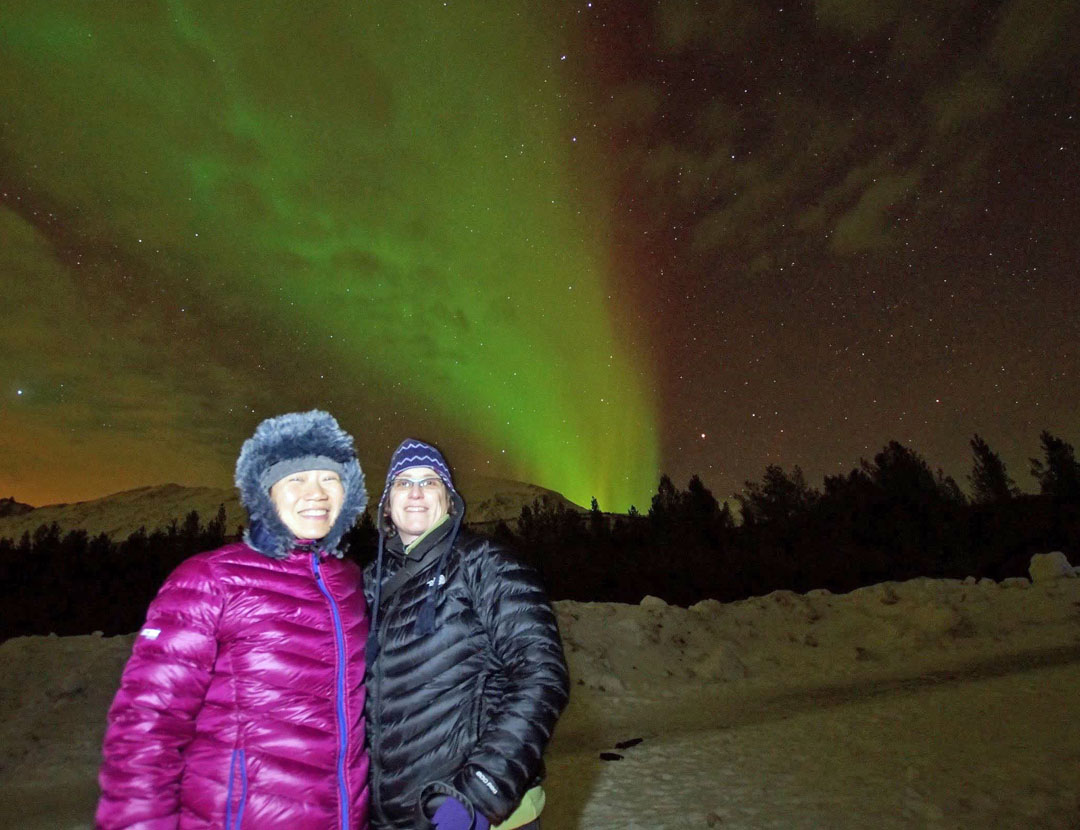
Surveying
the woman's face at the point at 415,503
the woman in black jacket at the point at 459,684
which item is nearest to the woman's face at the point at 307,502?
the woman's face at the point at 415,503

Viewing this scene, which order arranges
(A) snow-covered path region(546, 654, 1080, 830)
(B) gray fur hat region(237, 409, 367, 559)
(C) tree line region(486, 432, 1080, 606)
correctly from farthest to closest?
(C) tree line region(486, 432, 1080, 606) < (A) snow-covered path region(546, 654, 1080, 830) < (B) gray fur hat region(237, 409, 367, 559)

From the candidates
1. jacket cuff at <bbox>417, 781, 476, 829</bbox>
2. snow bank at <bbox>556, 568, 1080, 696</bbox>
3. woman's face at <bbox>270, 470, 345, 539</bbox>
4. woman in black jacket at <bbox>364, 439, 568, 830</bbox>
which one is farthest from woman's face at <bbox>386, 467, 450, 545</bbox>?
snow bank at <bbox>556, 568, 1080, 696</bbox>

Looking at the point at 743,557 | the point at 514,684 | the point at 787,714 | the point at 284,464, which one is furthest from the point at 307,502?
the point at 743,557

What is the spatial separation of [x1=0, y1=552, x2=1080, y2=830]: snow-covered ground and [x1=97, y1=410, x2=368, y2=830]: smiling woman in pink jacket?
4100 mm

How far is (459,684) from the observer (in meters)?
2.23

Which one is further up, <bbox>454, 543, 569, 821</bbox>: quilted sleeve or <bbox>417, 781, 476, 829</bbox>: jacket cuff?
<bbox>454, 543, 569, 821</bbox>: quilted sleeve

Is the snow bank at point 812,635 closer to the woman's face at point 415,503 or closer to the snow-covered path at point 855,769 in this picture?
the snow-covered path at point 855,769

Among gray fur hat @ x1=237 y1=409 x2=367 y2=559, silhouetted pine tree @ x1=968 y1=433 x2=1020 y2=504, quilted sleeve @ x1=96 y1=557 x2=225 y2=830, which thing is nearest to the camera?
quilted sleeve @ x1=96 y1=557 x2=225 y2=830

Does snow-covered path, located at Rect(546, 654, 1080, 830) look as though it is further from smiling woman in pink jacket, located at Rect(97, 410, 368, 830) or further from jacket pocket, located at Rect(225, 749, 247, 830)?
jacket pocket, located at Rect(225, 749, 247, 830)

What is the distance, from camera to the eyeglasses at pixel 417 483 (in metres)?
2.66

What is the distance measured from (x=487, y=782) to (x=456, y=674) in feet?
1.37

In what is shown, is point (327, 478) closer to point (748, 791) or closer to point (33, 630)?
point (748, 791)

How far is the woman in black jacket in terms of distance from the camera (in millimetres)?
1941

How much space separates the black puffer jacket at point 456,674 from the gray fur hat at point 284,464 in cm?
50
